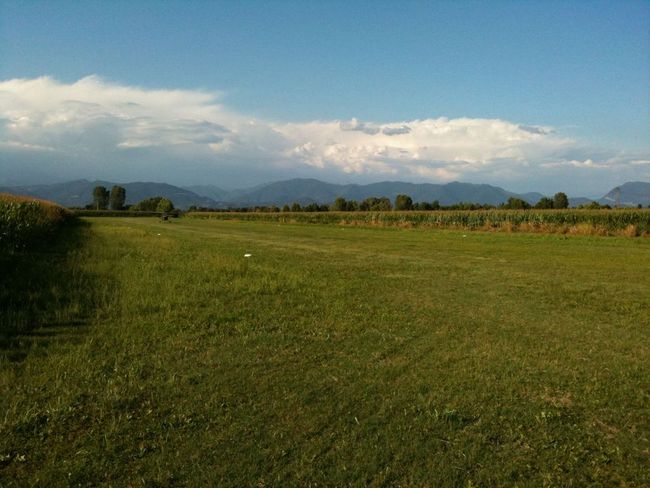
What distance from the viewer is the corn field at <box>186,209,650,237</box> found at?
29344 mm

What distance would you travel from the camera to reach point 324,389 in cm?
457

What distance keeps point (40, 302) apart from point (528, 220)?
3575cm

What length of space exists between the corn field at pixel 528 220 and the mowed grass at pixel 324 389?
2412 cm

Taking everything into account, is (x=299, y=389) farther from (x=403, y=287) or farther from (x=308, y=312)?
(x=403, y=287)

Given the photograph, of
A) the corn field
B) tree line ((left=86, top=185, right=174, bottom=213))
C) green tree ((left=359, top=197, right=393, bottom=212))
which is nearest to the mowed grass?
the corn field

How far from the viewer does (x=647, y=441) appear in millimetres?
3639

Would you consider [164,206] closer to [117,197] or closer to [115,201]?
[115,201]

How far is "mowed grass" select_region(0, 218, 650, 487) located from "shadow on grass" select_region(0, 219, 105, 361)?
0.06m

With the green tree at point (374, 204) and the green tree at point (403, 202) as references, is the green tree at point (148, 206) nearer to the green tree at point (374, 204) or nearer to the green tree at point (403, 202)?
the green tree at point (374, 204)

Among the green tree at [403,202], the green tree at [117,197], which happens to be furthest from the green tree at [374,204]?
the green tree at [117,197]

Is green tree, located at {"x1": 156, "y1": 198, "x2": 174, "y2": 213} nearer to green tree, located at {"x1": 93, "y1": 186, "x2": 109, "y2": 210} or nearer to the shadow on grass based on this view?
green tree, located at {"x1": 93, "y1": 186, "x2": 109, "y2": 210}

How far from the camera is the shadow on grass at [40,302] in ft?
19.4

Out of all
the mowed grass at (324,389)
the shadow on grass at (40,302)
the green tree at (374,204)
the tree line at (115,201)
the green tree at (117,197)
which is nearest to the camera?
the mowed grass at (324,389)

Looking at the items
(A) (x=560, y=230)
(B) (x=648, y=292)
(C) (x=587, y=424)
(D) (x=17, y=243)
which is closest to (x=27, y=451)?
(C) (x=587, y=424)
